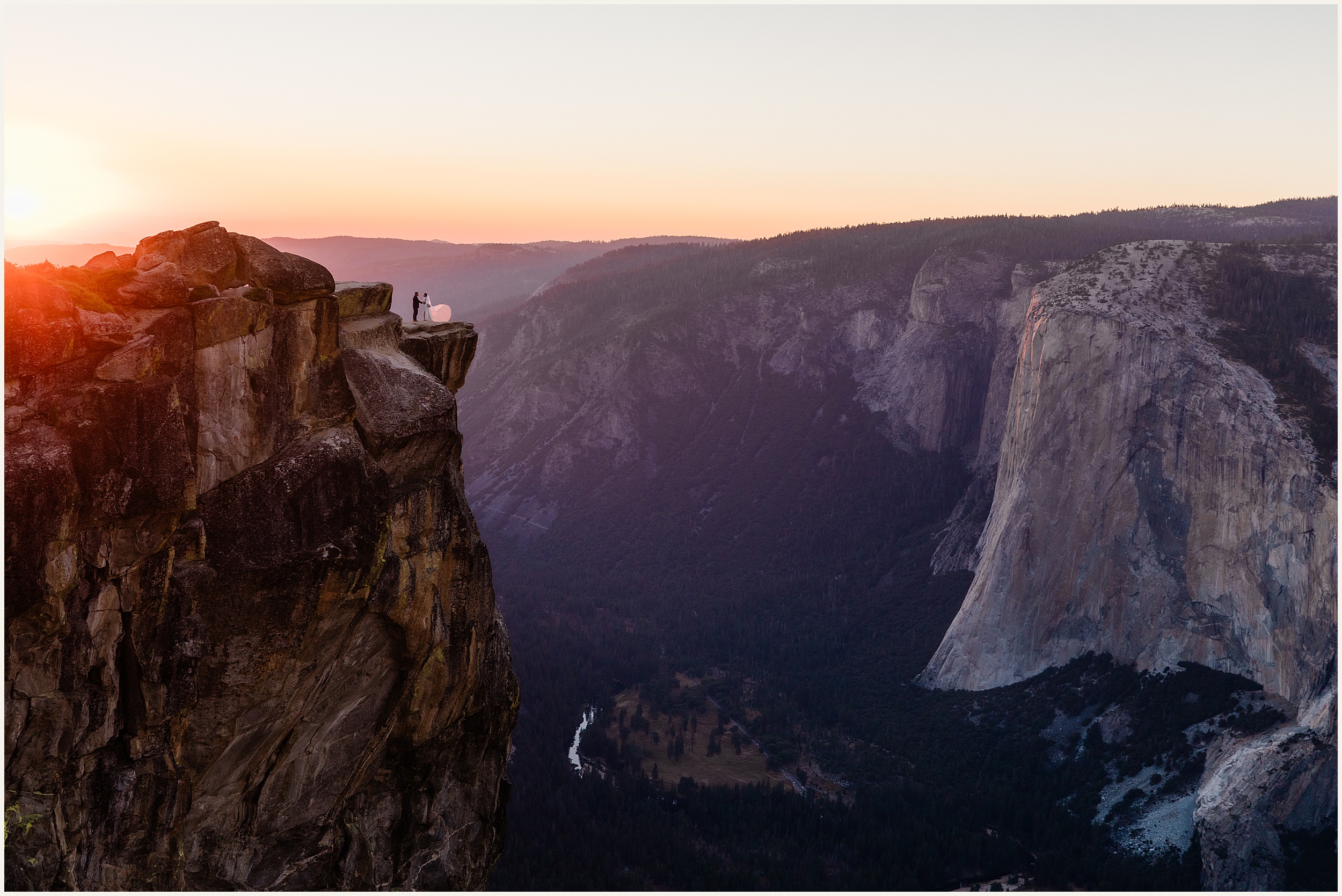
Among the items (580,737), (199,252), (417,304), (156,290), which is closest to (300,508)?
(156,290)

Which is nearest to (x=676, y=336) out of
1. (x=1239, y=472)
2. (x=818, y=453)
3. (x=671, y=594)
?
(x=818, y=453)

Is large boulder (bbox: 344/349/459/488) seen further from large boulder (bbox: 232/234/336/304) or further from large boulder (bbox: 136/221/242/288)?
large boulder (bbox: 136/221/242/288)

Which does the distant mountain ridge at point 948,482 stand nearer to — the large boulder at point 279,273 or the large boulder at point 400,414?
the large boulder at point 400,414

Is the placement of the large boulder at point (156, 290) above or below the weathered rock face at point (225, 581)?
above

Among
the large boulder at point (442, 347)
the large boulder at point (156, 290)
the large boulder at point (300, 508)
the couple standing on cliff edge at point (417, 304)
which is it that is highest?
the large boulder at point (156, 290)

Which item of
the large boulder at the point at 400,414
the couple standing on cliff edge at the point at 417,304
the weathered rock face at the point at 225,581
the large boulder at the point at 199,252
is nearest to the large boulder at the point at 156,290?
the weathered rock face at the point at 225,581

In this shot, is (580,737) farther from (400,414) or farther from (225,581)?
(225,581)
